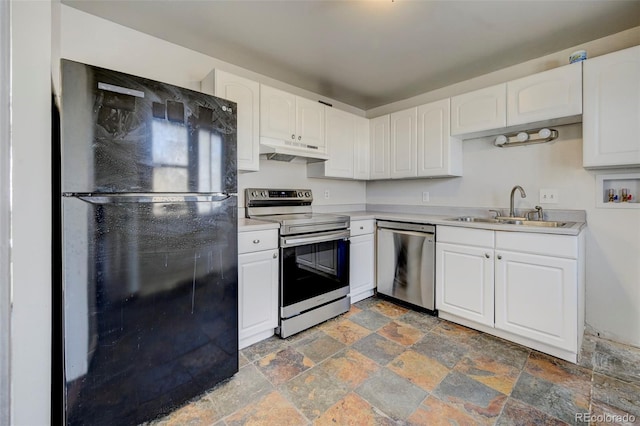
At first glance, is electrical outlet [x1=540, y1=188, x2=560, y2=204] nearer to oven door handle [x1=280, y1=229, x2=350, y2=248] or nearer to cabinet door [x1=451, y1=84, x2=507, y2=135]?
cabinet door [x1=451, y1=84, x2=507, y2=135]

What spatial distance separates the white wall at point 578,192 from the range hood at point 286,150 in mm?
1566

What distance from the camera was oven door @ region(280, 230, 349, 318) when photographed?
2.19 m

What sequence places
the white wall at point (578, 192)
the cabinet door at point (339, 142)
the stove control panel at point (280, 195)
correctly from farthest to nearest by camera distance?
the cabinet door at point (339, 142) → the stove control panel at point (280, 195) → the white wall at point (578, 192)

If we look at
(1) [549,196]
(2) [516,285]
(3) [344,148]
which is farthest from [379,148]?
(2) [516,285]

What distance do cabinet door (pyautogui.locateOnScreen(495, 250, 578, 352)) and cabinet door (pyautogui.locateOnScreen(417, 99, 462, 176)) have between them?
40.6 inches

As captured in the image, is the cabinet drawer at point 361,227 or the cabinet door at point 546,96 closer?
the cabinet door at point 546,96

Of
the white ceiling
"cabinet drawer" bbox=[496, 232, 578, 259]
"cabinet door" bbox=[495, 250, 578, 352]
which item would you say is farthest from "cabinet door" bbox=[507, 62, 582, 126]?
"cabinet door" bbox=[495, 250, 578, 352]

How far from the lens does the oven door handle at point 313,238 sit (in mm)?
2172

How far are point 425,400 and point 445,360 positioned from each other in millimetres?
458

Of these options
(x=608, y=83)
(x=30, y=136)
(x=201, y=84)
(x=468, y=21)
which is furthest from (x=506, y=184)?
(x=30, y=136)

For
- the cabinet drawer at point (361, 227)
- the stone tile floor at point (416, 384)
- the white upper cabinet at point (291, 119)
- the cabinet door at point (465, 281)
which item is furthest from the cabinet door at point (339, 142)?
the stone tile floor at point (416, 384)

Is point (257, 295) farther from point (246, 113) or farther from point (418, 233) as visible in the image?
point (418, 233)

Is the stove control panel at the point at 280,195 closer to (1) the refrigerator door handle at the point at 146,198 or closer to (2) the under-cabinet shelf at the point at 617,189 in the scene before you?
(1) the refrigerator door handle at the point at 146,198

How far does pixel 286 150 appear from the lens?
8.41ft
